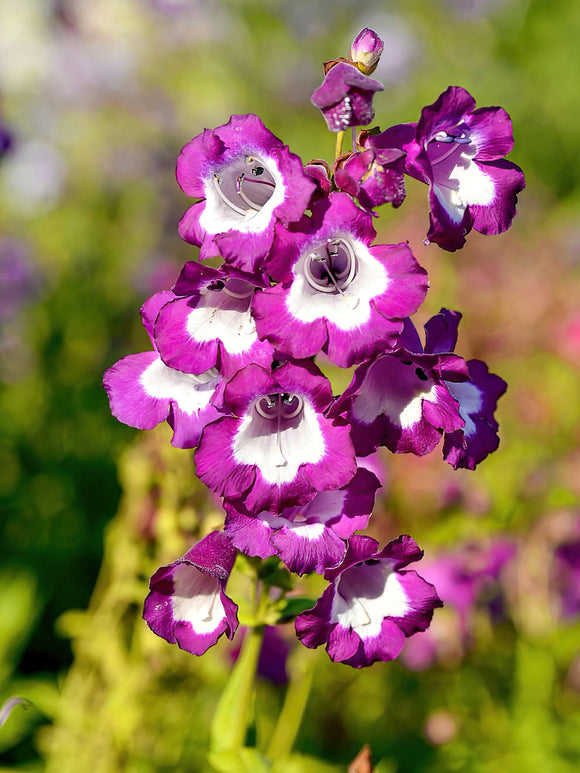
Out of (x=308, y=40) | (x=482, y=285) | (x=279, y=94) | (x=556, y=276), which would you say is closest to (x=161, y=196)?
(x=482, y=285)

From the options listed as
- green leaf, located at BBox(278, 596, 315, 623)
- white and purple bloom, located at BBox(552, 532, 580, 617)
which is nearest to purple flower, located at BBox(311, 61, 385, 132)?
green leaf, located at BBox(278, 596, 315, 623)

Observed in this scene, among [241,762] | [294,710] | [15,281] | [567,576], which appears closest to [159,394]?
[241,762]

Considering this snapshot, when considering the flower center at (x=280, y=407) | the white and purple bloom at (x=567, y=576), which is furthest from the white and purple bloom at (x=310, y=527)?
the white and purple bloom at (x=567, y=576)

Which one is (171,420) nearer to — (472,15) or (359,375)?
(359,375)

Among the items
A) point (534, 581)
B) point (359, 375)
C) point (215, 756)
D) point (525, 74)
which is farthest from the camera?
point (525, 74)

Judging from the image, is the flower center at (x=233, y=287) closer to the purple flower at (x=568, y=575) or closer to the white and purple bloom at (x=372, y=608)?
the white and purple bloom at (x=372, y=608)
